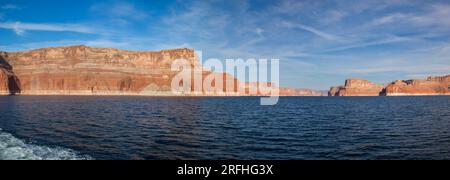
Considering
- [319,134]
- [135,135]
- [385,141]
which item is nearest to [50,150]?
[135,135]

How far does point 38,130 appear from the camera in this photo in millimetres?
31359

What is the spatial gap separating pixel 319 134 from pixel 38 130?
99.0ft

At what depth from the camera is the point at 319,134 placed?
30.7m

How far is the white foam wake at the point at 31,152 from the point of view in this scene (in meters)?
18.9

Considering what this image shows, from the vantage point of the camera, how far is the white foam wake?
18.9m

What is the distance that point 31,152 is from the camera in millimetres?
20312
